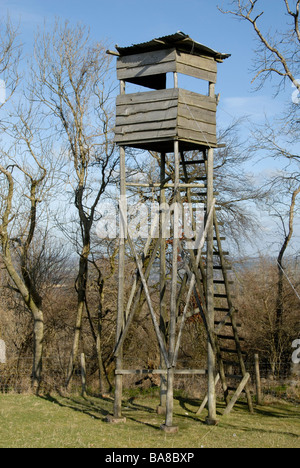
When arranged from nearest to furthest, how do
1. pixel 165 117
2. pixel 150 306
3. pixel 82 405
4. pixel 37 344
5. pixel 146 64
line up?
pixel 150 306
pixel 165 117
pixel 146 64
pixel 82 405
pixel 37 344

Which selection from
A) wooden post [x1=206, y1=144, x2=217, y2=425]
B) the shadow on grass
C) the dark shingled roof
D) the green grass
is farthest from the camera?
the shadow on grass

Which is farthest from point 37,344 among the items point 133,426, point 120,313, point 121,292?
point 133,426

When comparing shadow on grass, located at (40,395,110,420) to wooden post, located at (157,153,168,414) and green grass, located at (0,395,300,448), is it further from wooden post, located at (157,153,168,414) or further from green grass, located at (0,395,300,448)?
wooden post, located at (157,153,168,414)

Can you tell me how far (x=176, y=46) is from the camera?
941 cm

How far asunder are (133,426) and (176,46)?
6.76 m

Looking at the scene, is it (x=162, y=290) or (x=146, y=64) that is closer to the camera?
(x=146, y=64)

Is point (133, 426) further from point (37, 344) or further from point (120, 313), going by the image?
point (37, 344)

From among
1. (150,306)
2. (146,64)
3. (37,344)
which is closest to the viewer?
(150,306)

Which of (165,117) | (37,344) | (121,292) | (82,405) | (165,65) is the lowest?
(82,405)

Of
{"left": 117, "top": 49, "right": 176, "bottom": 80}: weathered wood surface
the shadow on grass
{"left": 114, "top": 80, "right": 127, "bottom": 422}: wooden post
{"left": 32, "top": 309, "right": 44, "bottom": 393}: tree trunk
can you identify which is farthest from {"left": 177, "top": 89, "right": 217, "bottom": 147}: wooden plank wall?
{"left": 32, "top": 309, "right": 44, "bottom": 393}: tree trunk

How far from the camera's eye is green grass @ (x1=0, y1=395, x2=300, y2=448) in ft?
25.6

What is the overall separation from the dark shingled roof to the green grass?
667 cm

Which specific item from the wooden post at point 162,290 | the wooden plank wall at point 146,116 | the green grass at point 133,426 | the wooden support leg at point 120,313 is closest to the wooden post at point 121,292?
the wooden support leg at point 120,313

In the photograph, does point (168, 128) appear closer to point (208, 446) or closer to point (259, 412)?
point (208, 446)
